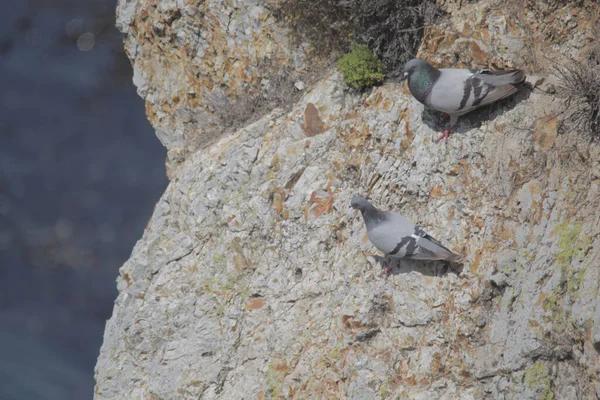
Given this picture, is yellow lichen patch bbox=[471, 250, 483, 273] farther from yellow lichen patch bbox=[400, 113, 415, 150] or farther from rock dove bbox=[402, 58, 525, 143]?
yellow lichen patch bbox=[400, 113, 415, 150]

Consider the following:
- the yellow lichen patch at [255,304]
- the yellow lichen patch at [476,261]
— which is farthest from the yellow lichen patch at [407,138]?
the yellow lichen patch at [255,304]

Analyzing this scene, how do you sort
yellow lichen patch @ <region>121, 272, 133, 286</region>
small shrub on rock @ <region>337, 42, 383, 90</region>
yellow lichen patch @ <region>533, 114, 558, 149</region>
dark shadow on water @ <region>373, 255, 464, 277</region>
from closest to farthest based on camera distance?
yellow lichen patch @ <region>533, 114, 558, 149</region>, dark shadow on water @ <region>373, 255, 464, 277</region>, small shrub on rock @ <region>337, 42, 383, 90</region>, yellow lichen patch @ <region>121, 272, 133, 286</region>

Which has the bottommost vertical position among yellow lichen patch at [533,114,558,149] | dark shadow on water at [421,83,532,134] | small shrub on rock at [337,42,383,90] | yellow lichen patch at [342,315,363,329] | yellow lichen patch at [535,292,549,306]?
yellow lichen patch at [535,292,549,306]

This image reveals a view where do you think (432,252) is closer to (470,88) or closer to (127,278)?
(470,88)

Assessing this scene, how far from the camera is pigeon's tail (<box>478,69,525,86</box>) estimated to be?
21.4ft

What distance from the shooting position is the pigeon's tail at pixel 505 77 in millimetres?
6523

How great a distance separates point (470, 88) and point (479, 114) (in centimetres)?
47

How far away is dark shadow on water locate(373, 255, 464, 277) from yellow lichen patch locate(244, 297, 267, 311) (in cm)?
176

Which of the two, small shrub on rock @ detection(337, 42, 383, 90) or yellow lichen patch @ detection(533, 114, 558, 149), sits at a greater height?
small shrub on rock @ detection(337, 42, 383, 90)

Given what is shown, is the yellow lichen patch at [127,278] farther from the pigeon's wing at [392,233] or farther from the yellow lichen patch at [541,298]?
the yellow lichen patch at [541,298]

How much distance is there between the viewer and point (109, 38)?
51.9 feet

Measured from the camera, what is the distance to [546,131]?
6477 millimetres

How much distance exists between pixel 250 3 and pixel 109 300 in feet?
28.5

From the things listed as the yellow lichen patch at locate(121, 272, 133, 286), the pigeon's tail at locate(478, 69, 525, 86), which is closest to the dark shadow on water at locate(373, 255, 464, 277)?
the pigeon's tail at locate(478, 69, 525, 86)
